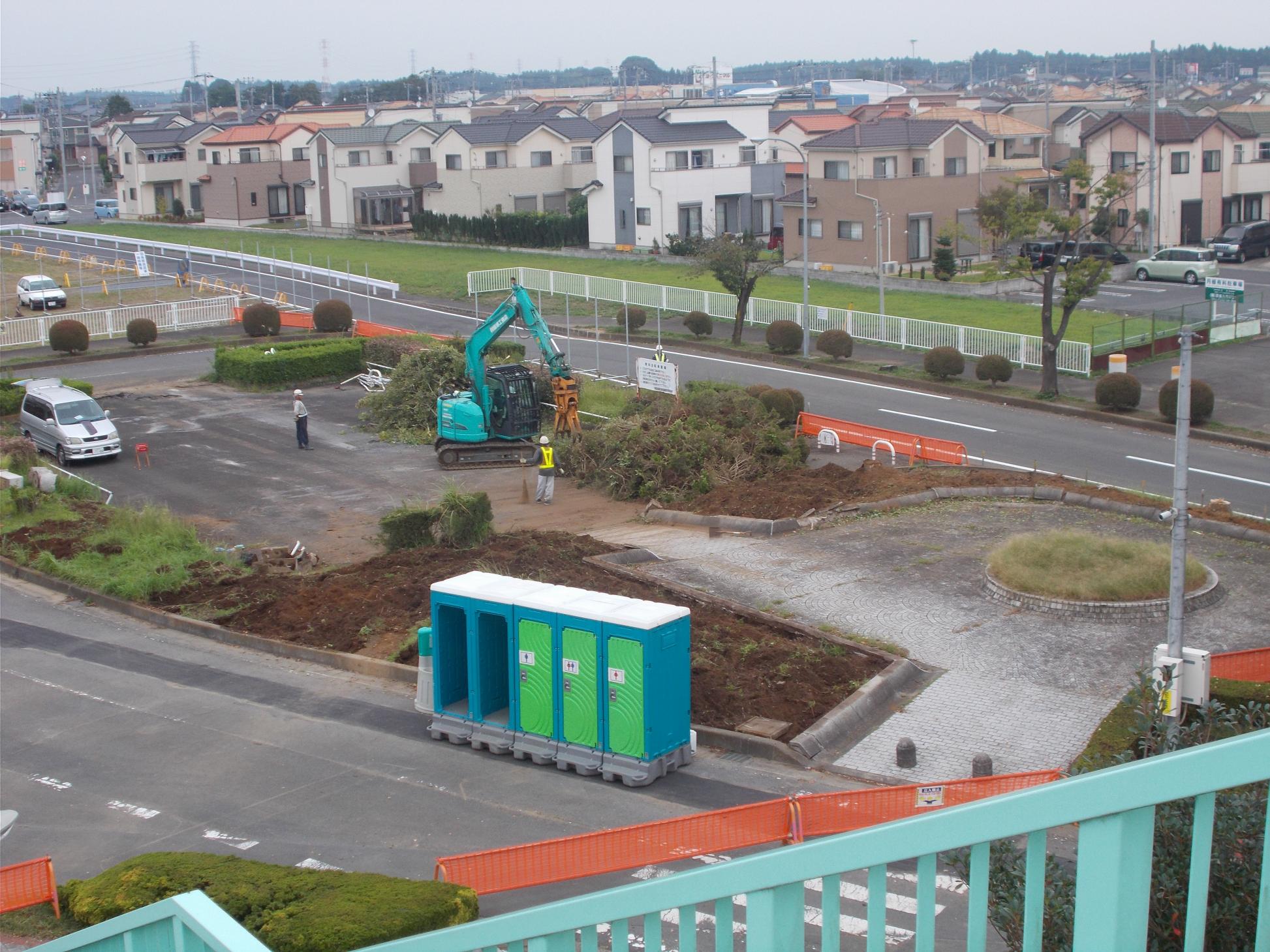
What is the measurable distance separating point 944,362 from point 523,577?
2173cm

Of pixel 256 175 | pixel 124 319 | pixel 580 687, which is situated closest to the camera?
pixel 580 687

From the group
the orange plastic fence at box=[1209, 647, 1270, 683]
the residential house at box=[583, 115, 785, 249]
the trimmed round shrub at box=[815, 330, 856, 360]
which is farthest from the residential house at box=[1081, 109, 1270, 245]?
the orange plastic fence at box=[1209, 647, 1270, 683]

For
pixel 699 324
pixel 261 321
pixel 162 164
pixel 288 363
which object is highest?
pixel 162 164

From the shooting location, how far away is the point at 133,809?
1501 centimetres

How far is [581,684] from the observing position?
1566cm

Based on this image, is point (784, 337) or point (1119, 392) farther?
point (784, 337)

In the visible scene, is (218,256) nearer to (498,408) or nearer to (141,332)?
(141,332)

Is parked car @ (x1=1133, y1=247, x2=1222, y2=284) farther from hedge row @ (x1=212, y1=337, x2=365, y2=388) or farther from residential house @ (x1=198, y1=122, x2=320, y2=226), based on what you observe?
residential house @ (x1=198, y1=122, x2=320, y2=226)

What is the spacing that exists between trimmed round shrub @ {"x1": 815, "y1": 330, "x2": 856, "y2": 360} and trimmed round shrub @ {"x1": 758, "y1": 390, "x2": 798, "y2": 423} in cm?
921

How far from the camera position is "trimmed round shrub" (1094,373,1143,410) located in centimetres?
3553

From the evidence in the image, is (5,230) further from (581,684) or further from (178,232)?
(581,684)

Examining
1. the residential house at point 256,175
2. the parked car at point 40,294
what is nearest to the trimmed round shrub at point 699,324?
the parked car at point 40,294

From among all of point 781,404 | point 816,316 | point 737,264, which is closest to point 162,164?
point 816,316

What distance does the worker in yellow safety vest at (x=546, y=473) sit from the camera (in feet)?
93.9
